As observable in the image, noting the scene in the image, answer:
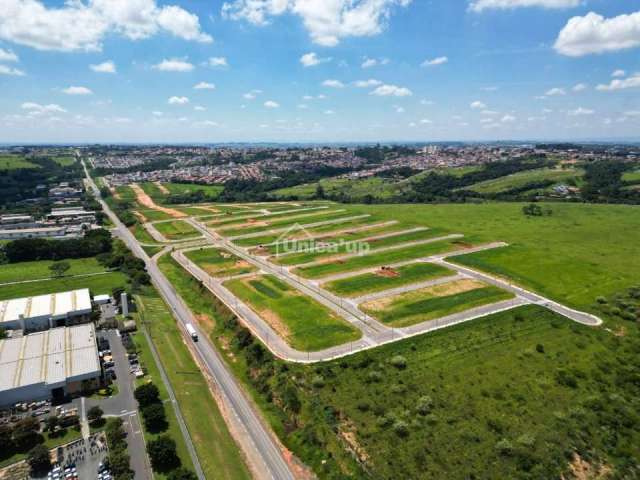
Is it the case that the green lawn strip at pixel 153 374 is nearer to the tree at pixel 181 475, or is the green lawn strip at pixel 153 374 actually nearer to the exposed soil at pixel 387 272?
the tree at pixel 181 475

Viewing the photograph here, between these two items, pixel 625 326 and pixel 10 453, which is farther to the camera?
pixel 625 326

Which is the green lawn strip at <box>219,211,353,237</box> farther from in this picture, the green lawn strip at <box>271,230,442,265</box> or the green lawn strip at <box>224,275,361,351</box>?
the green lawn strip at <box>224,275,361,351</box>

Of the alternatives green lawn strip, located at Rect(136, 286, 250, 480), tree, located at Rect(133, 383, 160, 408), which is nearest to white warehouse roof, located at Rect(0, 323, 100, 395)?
green lawn strip, located at Rect(136, 286, 250, 480)

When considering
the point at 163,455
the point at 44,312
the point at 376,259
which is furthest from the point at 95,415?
the point at 376,259

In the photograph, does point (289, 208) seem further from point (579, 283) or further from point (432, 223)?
point (579, 283)

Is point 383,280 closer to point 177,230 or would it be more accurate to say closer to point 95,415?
point 95,415

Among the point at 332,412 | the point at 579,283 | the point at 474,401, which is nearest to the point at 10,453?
the point at 332,412
